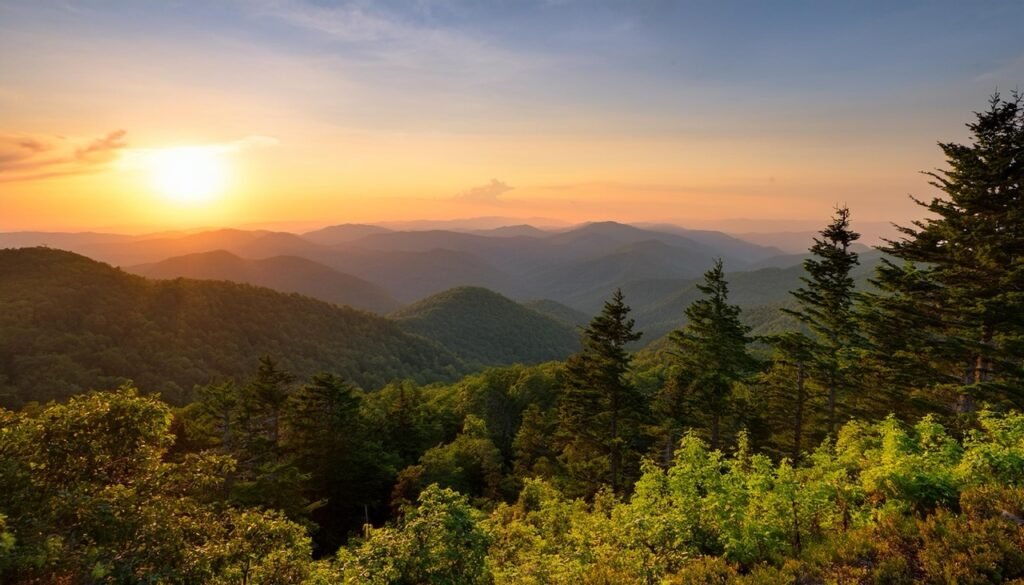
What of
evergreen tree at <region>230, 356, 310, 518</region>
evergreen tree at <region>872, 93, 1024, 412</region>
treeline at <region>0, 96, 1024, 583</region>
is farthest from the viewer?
evergreen tree at <region>230, 356, 310, 518</region>

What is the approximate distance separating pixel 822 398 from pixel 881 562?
66.2ft

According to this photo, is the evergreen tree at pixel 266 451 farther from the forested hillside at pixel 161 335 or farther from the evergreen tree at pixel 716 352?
the forested hillside at pixel 161 335

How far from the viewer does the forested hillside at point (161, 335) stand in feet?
337

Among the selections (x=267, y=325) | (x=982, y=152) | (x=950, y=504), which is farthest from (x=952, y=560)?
(x=267, y=325)

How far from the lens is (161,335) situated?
125 metres

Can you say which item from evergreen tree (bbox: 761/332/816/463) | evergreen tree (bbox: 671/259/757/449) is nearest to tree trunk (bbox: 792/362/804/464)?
evergreen tree (bbox: 761/332/816/463)

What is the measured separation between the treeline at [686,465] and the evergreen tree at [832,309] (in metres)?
0.12

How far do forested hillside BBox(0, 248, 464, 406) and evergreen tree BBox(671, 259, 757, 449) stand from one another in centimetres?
9878

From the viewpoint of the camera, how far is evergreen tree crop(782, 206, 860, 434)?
24781 mm

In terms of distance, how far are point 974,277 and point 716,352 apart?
11308mm

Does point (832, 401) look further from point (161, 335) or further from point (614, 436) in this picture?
point (161, 335)

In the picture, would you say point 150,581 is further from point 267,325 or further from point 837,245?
point 267,325

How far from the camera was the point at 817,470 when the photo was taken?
15023mm

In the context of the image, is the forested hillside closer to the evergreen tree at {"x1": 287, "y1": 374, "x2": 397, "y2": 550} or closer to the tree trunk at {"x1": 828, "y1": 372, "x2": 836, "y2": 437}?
the evergreen tree at {"x1": 287, "y1": 374, "x2": 397, "y2": 550}
